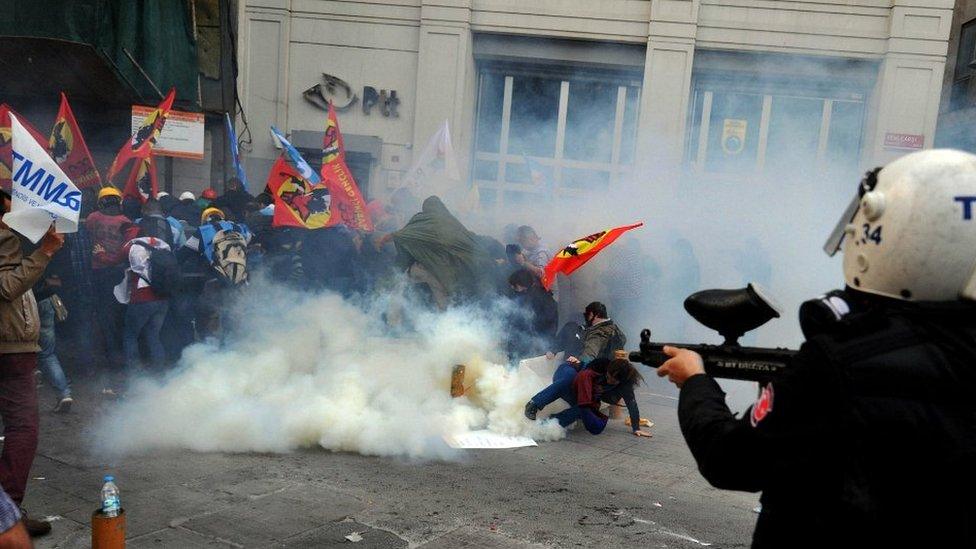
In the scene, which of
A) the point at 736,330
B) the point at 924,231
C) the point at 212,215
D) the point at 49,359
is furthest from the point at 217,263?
the point at 924,231

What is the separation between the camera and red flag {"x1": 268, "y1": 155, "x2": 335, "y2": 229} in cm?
840

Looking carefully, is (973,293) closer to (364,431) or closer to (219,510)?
(219,510)

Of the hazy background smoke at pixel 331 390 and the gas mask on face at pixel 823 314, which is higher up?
the gas mask on face at pixel 823 314

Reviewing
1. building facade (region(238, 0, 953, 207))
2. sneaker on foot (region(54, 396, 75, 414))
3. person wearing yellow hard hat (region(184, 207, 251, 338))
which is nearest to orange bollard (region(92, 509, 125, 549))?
sneaker on foot (region(54, 396, 75, 414))

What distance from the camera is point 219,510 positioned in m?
4.23

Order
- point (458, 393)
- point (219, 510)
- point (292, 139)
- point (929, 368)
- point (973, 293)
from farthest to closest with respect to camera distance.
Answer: point (292, 139), point (458, 393), point (219, 510), point (973, 293), point (929, 368)

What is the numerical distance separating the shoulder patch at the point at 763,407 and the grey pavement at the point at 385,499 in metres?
2.71

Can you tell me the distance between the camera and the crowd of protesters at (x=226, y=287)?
21.2 feet

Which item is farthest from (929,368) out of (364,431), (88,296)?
(88,296)

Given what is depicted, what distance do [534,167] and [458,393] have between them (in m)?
7.80

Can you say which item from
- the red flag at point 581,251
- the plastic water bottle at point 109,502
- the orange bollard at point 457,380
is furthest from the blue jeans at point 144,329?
the plastic water bottle at point 109,502

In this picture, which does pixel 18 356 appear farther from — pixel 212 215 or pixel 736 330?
pixel 212 215

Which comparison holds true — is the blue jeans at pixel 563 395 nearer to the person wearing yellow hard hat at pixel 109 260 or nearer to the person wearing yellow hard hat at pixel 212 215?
the person wearing yellow hard hat at pixel 212 215

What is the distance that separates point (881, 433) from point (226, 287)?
7092mm
